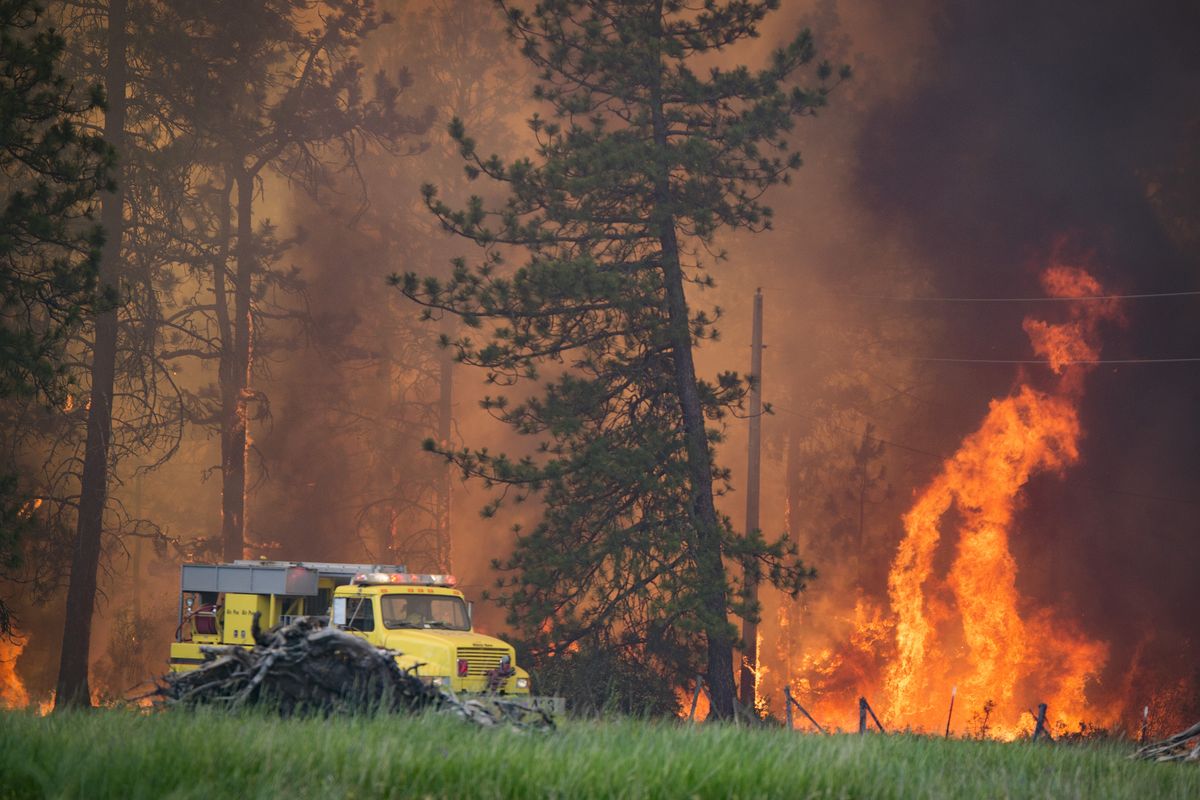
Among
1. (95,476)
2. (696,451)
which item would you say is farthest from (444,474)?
(696,451)

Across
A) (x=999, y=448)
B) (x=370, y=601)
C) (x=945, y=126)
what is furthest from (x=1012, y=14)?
(x=370, y=601)

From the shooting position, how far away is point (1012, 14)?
46031mm

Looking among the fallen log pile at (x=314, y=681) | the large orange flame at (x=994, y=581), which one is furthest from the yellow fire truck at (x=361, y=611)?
the large orange flame at (x=994, y=581)

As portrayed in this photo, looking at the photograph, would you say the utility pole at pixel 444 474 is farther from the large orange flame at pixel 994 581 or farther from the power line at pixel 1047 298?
the large orange flame at pixel 994 581

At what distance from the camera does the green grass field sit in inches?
254

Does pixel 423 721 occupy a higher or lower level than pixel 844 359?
lower

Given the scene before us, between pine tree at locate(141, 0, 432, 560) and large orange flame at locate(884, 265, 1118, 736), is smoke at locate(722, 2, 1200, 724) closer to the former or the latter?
large orange flame at locate(884, 265, 1118, 736)

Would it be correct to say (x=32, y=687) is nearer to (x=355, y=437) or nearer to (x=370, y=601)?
(x=355, y=437)

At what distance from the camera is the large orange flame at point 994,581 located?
35875 millimetres

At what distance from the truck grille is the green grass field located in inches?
311

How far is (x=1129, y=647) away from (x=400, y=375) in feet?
91.1

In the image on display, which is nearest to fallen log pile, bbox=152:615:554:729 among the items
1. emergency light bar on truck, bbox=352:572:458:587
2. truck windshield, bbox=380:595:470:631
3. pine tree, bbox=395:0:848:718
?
truck windshield, bbox=380:595:470:631

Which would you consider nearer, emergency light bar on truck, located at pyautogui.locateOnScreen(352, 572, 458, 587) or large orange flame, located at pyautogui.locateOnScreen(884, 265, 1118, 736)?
emergency light bar on truck, located at pyautogui.locateOnScreen(352, 572, 458, 587)

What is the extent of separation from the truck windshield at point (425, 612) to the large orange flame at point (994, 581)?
2077 cm
